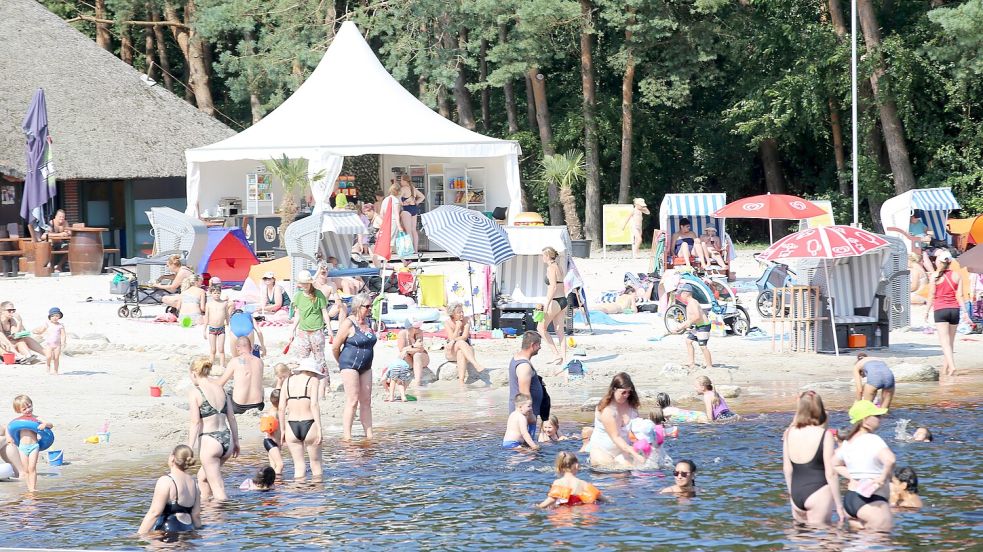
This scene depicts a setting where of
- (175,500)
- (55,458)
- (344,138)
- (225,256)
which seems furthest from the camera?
(344,138)

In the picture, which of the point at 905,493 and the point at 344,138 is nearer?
the point at 905,493

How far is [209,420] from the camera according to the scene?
11.6m

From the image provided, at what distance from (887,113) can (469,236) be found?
15.2 meters

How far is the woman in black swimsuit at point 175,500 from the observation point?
1030cm

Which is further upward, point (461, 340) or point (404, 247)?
point (404, 247)

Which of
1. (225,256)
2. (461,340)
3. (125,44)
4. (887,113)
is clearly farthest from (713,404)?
(125,44)

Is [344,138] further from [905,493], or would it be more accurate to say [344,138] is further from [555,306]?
[905,493]

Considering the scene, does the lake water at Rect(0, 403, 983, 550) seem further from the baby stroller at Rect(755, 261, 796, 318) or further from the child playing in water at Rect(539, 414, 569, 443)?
the baby stroller at Rect(755, 261, 796, 318)

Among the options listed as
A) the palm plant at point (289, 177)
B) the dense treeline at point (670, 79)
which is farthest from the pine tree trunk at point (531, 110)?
the palm plant at point (289, 177)

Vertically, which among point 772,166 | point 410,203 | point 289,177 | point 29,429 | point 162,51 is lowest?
point 29,429

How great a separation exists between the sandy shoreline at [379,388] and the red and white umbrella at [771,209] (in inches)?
135

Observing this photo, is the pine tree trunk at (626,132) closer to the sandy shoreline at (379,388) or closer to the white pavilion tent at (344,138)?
the white pavilion tent at (344,138)

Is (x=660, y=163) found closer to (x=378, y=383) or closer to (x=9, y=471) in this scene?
(x=378, y=383)

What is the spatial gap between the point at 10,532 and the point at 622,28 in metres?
27.1
